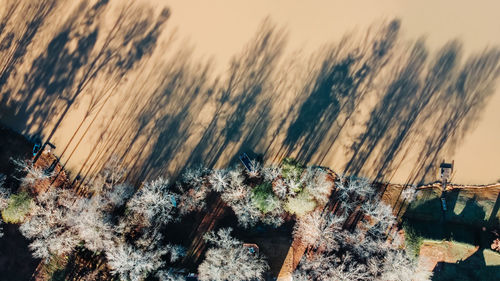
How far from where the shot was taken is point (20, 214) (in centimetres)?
2153

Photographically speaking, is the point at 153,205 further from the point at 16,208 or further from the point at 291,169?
the point at 291,169

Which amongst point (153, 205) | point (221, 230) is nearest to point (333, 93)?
point (221, 230)

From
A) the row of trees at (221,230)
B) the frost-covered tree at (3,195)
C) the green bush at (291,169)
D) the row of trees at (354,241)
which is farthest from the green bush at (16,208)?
the row of trees at (354,241)

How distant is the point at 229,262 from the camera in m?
21.0

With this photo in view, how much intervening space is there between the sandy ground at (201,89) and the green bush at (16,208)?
3.30 meters

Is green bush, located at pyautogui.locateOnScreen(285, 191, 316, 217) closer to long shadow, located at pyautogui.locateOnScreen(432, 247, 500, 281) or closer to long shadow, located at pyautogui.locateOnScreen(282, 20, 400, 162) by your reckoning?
long shadow, located at pyautogui.locateOnScreen(282, 20, 400, 162)

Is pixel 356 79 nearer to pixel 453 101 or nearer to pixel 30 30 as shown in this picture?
pixel 453 101

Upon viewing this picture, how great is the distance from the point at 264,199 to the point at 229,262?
14.3 ft

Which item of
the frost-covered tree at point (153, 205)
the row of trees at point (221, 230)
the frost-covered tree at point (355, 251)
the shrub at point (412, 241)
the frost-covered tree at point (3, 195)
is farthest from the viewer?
the frost-covered tree at point (3, 195)

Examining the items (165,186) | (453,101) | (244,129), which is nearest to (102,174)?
(165,186)

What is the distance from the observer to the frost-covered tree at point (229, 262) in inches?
822

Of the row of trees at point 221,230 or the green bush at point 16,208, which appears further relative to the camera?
the green bush at point 16,208

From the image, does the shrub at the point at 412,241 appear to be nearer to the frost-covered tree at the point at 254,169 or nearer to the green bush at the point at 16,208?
the frost-covered tree at the point at 254,169

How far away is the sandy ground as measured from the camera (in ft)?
75.4
